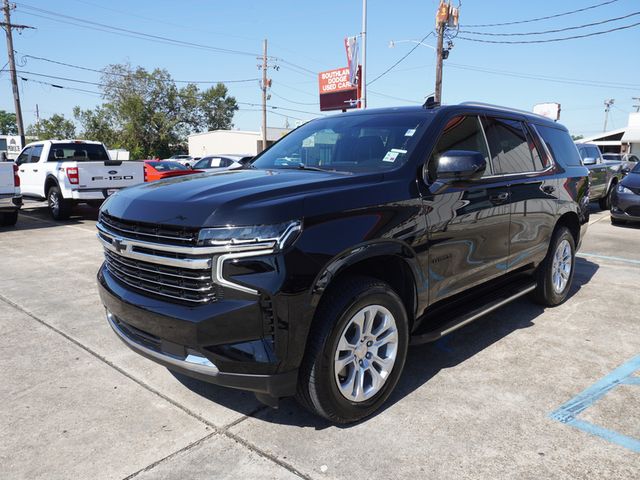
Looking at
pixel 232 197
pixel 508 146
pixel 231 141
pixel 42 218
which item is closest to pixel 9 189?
pixel 42 218

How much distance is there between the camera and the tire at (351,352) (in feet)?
8.46

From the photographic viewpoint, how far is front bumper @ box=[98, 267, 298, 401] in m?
2.38

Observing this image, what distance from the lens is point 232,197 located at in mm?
2545

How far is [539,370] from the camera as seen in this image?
3.67 m

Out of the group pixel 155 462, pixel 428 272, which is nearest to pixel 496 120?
pixel 428 272

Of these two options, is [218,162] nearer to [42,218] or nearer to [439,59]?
[42,218]

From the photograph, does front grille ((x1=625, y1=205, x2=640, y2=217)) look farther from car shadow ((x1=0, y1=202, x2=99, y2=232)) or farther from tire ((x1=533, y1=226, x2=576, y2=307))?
car shadow ((x1=0, y1=202, x2=99, y2=232))

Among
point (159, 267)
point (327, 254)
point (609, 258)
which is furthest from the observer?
point (609, 258)

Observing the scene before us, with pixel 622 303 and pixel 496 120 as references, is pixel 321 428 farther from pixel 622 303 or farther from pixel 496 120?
pixel 622 303

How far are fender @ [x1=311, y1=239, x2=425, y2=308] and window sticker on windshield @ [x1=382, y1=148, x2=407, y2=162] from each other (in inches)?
25.8

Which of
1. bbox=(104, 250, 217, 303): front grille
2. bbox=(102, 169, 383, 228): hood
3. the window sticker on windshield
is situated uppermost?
the window sticker on windshield

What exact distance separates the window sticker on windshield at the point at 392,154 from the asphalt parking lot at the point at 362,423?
5.14 ft

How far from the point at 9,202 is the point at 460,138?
10167mm

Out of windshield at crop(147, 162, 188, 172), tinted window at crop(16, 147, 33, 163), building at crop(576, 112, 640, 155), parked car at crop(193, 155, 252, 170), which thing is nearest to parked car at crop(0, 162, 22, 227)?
tinted window at crop(16, 147, 33, 163)
